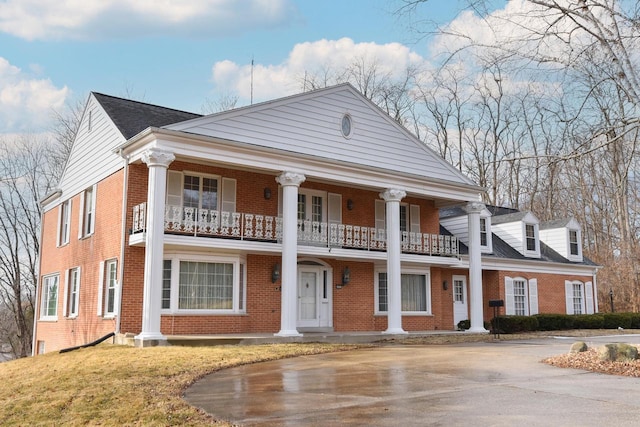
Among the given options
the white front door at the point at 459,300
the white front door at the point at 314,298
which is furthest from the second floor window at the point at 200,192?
the white front door at the point at 459,300

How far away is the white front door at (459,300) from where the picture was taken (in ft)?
82.8

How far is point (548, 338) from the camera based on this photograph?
20.3 meters

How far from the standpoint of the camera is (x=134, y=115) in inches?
769

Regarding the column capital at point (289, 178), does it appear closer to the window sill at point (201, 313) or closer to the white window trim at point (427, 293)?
the window sill at point (201, 313)

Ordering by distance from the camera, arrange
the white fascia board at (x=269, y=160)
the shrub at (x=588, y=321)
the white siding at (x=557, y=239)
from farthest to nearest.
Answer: the white siding at (x=557, y=239), the shrub at (x=588, y=321), the white fascia board at (x=269, y=160)

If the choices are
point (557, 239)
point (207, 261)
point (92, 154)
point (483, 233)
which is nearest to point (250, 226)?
point (207, 261)

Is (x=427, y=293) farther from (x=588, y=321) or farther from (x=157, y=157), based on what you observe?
(x=157, y=157)

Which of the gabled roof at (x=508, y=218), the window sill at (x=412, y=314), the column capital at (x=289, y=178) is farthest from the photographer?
the gabled roof at (x=508, y=218)

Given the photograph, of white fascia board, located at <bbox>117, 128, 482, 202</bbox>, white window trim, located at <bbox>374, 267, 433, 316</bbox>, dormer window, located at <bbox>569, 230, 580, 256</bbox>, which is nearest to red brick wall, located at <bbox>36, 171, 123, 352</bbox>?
white fascia board, located at <bbox>117, 128, 482, 202</bbox>

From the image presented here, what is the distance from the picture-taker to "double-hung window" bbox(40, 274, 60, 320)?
22.4 meters

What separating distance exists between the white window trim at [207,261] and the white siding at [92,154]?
3.38 meters

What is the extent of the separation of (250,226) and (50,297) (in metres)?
10.1

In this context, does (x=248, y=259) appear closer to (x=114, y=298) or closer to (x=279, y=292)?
(x=279, y=292)

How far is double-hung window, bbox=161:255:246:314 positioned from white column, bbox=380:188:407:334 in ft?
15.6
